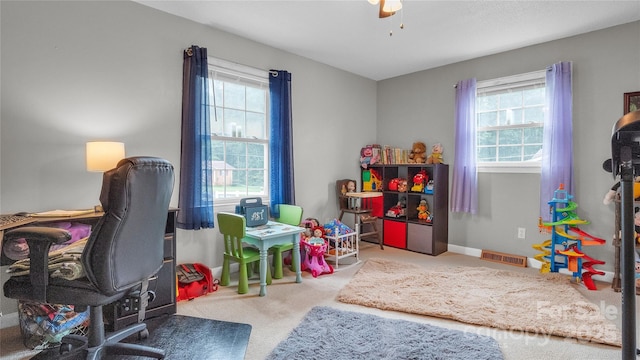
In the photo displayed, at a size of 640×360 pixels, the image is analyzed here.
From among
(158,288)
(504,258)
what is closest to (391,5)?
(158,288)

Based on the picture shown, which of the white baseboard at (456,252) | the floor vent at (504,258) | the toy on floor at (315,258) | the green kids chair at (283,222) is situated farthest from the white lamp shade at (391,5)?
the floor vent at (504,258)

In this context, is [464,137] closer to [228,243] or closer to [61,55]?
[228,243]

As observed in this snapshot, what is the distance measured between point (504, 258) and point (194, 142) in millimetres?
3619

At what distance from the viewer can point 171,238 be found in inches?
95.2

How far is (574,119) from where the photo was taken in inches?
131

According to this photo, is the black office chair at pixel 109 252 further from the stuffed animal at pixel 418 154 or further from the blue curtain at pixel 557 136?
the blue curtain at pixel 557 136

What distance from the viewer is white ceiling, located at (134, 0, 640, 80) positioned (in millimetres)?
2715

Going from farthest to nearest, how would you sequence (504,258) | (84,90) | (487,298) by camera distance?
(504,258) → (487,298) → (84,90)

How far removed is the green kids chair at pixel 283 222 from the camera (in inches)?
124

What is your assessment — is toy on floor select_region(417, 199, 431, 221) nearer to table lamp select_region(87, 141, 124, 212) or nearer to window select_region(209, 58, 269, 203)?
window select_region(209, 58, 269, 203)

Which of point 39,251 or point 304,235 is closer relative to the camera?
point 39,251

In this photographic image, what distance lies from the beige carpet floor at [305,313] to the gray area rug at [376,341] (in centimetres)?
10

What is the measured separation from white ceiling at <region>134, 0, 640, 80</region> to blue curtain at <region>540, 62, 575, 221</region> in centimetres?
46

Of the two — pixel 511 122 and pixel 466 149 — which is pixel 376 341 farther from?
pixel 511 122
